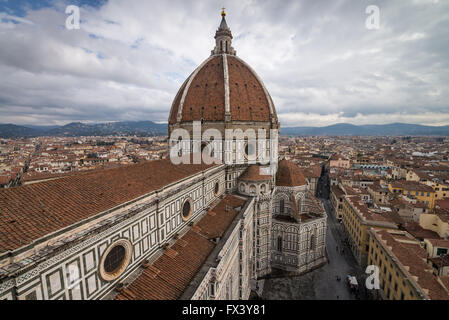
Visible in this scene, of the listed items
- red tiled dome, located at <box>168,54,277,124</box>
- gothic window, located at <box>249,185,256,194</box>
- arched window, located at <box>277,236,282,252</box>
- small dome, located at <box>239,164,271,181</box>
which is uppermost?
red tiled dome, located at <box>168,54,277,124</box>

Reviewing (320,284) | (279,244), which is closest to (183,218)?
(279,244)

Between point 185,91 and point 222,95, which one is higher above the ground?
point 185,91

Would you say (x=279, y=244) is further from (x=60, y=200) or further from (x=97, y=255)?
(x=60, y=200)


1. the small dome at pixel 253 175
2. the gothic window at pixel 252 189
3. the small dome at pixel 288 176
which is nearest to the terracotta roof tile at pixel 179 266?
the gothic window at pixel 252 189

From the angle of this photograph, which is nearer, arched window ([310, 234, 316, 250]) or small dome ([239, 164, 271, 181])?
small dome ([239, 164, 271, 181])

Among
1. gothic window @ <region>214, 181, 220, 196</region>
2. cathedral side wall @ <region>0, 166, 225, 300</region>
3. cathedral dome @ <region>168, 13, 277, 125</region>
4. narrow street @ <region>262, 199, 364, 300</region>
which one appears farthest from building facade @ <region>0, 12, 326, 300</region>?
narrow street @ <region>262, 199, 364, 300</region>

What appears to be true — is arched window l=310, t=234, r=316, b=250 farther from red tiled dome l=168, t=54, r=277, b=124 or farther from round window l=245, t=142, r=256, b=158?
red tiled dome l=168, t=54, r=277, b=124
